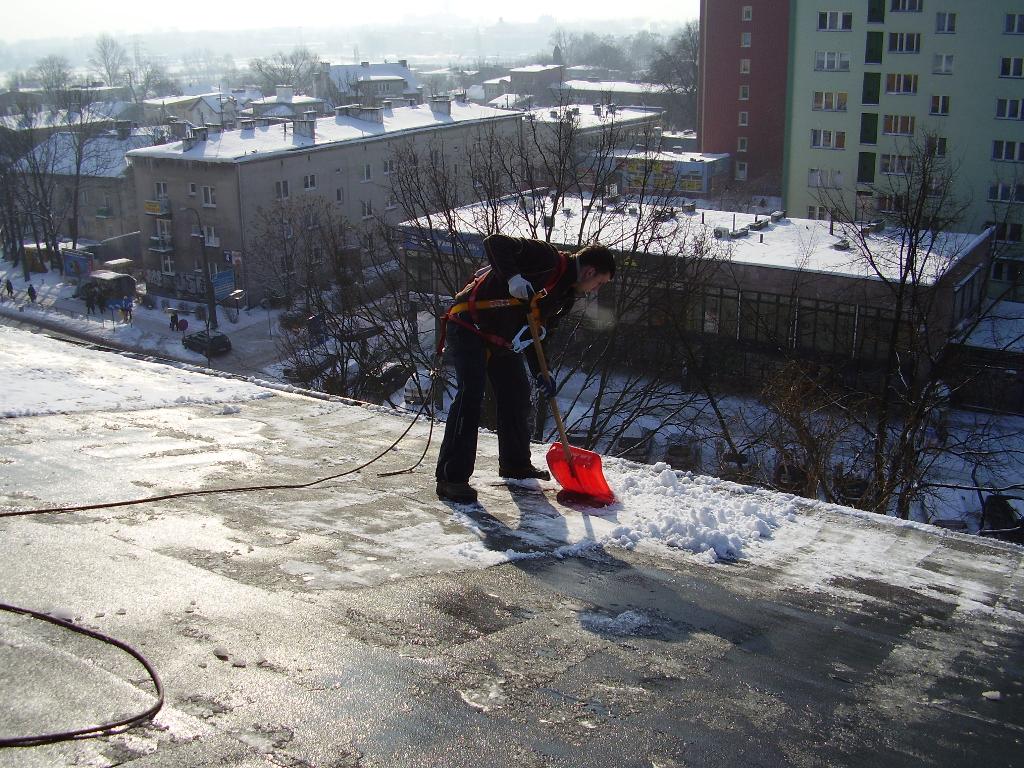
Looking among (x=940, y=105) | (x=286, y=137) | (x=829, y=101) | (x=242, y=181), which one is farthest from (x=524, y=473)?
(x=829, y=101)

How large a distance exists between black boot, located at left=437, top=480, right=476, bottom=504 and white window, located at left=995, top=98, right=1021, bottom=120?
3346 centimetres

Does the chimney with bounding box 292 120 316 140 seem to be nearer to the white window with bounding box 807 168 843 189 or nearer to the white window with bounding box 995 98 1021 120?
the white window with bounding box 807 168 843 189

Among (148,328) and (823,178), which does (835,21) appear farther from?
(148,328)

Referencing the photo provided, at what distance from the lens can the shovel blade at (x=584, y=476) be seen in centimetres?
516

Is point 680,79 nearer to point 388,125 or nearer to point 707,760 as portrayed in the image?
point 388,125

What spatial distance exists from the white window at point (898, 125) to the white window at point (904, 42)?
7.52 feet

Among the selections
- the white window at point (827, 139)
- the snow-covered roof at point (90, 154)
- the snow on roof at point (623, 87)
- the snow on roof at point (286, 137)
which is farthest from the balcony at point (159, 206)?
the snow on roof at point (623, 87)

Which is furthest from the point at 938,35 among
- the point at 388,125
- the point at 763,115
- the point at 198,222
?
the point at 198,222

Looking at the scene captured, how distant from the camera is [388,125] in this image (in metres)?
39.7

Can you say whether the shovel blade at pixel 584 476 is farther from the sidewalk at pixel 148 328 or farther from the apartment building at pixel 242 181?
the apartment building at pixel 242 181

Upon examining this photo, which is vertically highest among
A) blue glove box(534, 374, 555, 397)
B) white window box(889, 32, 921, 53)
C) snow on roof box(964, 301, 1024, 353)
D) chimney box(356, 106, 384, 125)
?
white window box(889, 32, 921, 53)

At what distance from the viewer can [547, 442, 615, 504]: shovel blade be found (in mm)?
5160

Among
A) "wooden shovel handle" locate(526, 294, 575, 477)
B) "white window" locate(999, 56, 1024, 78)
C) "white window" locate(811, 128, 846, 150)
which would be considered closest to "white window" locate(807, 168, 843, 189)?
"white window" locate(811, 128, 846, 150)

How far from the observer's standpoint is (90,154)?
45.8 metres
